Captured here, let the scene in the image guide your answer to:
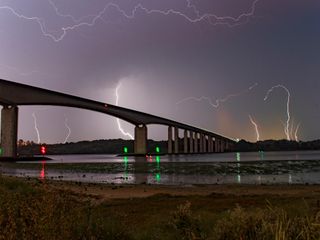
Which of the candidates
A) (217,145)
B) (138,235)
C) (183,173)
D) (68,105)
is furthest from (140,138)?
(138,235)

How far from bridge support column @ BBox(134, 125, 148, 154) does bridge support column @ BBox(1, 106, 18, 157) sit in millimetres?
39915

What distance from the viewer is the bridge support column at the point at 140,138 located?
10131 centimetres

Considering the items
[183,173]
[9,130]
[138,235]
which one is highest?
[9,130]

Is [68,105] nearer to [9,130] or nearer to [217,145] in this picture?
[9,130]

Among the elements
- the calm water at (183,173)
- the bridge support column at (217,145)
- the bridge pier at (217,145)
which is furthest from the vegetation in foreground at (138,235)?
the bridge support column at (217,145)

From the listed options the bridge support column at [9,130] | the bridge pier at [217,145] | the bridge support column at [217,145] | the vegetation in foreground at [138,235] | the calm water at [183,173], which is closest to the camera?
the vegetation in foreground at [138,235]

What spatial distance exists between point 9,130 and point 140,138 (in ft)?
136

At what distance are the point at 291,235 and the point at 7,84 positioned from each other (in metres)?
65.8

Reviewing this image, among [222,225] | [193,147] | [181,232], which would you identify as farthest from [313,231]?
[193,147]

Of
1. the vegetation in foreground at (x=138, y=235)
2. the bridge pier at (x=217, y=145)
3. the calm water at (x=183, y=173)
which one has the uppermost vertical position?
the bridge pier at (x=217, y=145)

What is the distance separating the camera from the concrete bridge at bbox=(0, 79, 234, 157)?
65062mm

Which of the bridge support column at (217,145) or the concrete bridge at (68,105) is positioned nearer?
the concrete bridge at (68,105)

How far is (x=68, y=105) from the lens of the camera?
258 ft

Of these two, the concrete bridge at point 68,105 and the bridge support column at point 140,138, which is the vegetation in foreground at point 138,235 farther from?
the bridge support column at point 140,138
